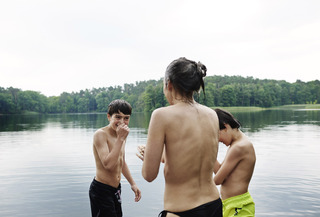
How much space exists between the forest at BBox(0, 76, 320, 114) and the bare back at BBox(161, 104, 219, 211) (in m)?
109

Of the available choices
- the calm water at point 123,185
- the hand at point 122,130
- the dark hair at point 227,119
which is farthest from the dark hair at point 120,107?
the calm water at point 123,185

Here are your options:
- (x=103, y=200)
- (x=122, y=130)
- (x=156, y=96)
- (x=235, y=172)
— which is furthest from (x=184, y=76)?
(x=156, y=96)

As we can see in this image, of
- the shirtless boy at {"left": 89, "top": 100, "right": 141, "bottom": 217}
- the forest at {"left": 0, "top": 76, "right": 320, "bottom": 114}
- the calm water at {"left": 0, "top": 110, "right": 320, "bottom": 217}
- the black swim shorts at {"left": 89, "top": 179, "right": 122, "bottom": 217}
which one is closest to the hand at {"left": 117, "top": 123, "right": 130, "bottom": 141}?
the shirtless boy at {"left": 89, "top": 100, "right": 141, "bottom": 217}

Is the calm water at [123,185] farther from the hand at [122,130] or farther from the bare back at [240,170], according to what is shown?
the hand at [122,130]

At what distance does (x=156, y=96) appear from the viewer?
12369cm

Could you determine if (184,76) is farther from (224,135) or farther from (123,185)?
(123,185)

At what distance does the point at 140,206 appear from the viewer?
7.23 metres

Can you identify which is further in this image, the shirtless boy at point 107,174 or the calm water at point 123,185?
the calm water at point 123,185

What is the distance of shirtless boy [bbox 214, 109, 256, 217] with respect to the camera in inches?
124

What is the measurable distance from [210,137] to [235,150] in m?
1.18

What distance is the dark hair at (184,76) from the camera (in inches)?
79.9

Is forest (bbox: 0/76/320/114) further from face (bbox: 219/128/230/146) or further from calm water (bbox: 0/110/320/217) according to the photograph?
face (bbox: 219/128/230/146)

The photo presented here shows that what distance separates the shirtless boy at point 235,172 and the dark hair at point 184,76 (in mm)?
1263

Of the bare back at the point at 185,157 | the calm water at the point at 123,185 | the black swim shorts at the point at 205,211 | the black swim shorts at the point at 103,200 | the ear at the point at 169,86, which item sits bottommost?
the calm water at the point at 123,185
